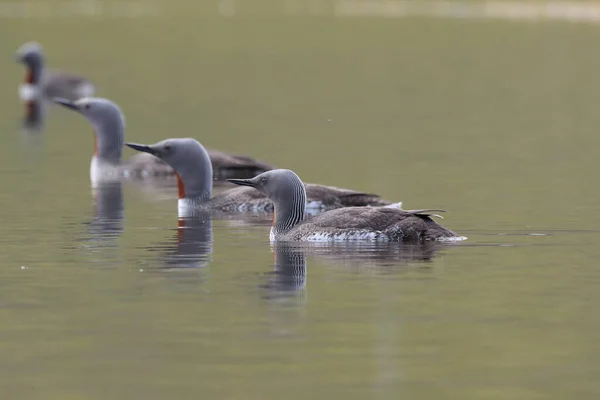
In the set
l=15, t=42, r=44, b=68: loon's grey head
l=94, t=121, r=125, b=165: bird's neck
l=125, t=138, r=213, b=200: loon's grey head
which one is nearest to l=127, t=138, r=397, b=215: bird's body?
l=125, t=138, r=213, b=200: loon's grey head

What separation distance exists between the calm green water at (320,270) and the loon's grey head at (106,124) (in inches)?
22.5

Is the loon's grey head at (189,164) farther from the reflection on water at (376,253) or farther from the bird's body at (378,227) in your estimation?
the reflection on water at (376,253)

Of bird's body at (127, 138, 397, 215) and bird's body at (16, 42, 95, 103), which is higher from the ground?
bird's body at (16, 42, 95, 103)

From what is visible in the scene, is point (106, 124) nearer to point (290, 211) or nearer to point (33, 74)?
point (290, 211)

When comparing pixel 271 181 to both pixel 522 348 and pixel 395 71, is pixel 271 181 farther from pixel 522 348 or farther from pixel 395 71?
pixel 395 71

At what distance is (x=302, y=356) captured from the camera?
11.0m

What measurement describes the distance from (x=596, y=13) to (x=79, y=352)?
6321 centimetres

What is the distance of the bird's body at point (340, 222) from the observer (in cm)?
1578

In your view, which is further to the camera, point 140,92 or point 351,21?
point 351,21

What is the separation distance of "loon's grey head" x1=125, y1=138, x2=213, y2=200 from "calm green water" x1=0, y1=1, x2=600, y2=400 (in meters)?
0.48

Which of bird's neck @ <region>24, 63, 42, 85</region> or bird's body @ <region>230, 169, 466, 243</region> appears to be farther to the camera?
bird's neck @ <region>24, 63, 42, 85</region>

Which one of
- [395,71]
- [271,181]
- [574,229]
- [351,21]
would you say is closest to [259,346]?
[271,181]

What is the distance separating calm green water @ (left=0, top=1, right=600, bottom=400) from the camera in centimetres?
1059

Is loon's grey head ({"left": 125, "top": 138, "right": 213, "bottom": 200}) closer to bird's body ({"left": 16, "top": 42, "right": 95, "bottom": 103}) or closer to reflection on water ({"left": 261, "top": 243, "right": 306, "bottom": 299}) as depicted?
reflection on water ({"left": 261, "top": 243, "right": 306, "bottom": 299})
